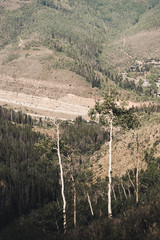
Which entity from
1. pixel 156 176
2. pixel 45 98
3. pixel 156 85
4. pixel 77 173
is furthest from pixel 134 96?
pixel 156 176

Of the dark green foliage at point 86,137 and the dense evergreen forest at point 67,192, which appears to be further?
the dark green foliage at point 86,137

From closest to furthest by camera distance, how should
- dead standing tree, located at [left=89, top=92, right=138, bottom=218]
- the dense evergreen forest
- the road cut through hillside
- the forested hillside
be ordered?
the dense evergreen forest < the forested hillside < dead standing tree, located at [left=89, top=92, right=138, bottom=218] < the road cut through hillside

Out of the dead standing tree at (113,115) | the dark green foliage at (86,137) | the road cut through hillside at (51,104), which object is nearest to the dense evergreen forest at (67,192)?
the dark green foliage at (86,137)

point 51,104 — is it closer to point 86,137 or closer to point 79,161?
point 86,137

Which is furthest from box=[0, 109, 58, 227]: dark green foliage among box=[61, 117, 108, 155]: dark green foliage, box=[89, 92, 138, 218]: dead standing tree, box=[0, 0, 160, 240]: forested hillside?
box=[89, 92, 138, 218]: dead standing tree

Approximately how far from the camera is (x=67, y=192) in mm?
55875

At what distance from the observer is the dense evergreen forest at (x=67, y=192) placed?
52.9 ft

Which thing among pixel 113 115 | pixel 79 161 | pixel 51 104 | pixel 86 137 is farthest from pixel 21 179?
pixel 51 104

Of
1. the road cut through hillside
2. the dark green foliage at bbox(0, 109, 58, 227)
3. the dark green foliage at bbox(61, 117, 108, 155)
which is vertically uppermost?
the road cut through hillside

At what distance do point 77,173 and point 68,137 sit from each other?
2513 centimetres

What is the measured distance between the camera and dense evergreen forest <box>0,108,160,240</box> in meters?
16.1

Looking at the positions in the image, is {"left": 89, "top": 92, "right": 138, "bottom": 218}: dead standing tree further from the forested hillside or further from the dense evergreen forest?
the dense evergreen forest

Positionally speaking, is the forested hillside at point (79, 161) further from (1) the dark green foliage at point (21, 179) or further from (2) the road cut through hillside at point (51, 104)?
(2) the road cut through hillside at point (51, 104)

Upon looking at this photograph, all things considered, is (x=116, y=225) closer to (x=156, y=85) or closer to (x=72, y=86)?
(x=72, y=86)
